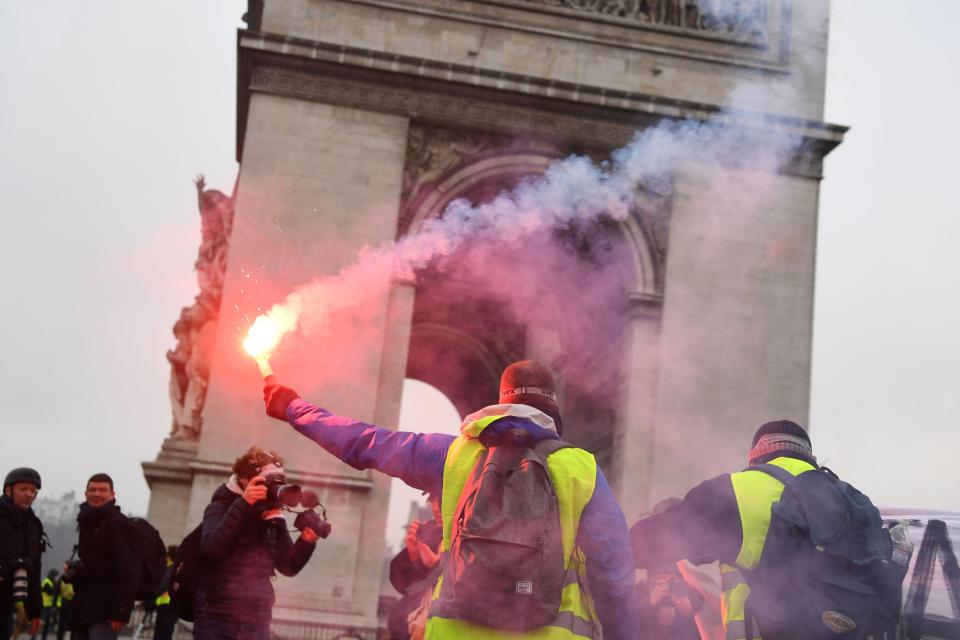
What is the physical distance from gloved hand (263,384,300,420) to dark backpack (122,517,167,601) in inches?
144

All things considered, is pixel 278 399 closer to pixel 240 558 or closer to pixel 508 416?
pixel 508 416

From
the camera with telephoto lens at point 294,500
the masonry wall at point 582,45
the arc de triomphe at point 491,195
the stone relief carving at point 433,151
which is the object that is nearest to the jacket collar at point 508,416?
the camera with telephoto lens at point 294,500

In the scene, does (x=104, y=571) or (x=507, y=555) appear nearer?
(x=507, y=555)

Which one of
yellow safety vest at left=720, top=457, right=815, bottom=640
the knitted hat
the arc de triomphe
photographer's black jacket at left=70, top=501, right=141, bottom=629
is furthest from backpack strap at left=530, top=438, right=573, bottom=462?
the arc de triomphe

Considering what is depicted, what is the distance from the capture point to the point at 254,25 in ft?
61.3

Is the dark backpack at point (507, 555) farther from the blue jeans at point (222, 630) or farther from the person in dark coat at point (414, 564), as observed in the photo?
the person in dark coat at point (414, 564)

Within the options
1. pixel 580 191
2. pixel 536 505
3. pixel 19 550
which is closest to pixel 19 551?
pixel 19 550

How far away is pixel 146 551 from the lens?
746cm

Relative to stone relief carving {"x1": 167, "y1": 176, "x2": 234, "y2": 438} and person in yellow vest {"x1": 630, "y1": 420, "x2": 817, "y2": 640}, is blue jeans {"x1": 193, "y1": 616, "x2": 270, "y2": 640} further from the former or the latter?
stone relief carving {"x1": 167, "y1": 176, "x2": 234, "y2": 438}

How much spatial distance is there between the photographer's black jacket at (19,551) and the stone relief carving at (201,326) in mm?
8573

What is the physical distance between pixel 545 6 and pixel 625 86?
1.63m

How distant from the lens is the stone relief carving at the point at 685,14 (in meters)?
18.0

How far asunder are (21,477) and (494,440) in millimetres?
5066

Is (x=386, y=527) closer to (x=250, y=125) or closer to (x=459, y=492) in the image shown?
(x=250, y=125)
